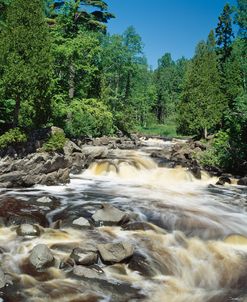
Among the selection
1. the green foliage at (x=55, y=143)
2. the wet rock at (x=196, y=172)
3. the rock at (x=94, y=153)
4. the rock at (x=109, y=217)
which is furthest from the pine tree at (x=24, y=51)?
the rock at (x=109, y=217)

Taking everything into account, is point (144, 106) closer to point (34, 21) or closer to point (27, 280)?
point (34, 21)

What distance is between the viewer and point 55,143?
2489cm

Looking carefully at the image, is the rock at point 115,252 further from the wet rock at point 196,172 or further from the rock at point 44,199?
the wet rock at point 196,172

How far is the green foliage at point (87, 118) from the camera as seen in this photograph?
30484 millimetres

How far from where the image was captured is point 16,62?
22453mm

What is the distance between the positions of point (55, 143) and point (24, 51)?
20.0ft

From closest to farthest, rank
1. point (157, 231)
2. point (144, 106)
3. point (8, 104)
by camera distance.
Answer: point (157, 231) < point (8, 104) < point (144, 106)

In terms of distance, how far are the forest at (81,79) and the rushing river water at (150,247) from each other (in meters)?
7.36

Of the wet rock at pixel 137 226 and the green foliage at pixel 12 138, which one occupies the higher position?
the green foliage at pixel 12 138

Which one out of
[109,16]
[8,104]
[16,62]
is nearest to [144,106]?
[109,16]

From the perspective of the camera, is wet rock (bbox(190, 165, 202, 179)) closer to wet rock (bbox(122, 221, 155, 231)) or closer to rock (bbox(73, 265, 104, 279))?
wet rock (bbox(122, 221, 155, 231))

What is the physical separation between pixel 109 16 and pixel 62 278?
1244 inches

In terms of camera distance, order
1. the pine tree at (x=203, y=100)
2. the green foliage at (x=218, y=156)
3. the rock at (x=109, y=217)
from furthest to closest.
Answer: the pine tree at (x=203, y=100)
the green foliage at (x=218, y=156)
the rock at (x=109, y=217)

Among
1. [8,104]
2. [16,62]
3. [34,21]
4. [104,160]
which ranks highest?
[34,21]
